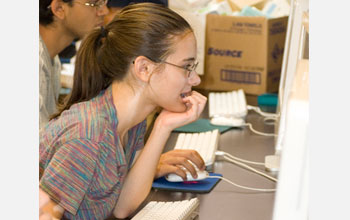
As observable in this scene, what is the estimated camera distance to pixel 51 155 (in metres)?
1.13

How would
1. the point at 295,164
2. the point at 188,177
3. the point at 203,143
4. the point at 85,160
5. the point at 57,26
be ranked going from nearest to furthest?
the point at 295,164 → the point at 85,160 → the point at 188,177 → the point at 203,143 → the point at 57,26

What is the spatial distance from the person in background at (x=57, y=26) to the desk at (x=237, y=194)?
1.40 ft

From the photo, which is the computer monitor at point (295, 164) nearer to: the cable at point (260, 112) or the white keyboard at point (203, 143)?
the white keyboard at point (203, 143)

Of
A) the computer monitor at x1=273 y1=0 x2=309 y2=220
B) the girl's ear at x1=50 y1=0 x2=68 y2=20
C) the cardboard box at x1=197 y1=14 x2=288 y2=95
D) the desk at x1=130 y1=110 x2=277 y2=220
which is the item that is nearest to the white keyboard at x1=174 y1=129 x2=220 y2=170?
the desk at x1=130 y1=110 x2=277 y2=220

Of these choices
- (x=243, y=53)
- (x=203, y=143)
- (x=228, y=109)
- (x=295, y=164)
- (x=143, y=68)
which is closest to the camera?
(x=295, y=164)

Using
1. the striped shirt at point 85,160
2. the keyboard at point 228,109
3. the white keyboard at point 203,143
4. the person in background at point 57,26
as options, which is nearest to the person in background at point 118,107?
the striped shirt at point 85,160

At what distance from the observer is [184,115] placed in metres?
1.36

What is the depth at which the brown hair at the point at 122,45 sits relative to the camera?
119 cm

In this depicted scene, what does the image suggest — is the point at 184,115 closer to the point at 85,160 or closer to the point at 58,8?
the point at 85,160

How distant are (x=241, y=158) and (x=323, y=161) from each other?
1.08 meters

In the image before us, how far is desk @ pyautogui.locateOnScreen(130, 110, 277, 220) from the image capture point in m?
1.18

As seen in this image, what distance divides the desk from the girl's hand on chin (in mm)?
163

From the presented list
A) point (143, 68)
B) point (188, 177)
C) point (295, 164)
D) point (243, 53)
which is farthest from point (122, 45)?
point (243, 53)

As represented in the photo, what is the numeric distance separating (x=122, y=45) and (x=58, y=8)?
1.74 ft
